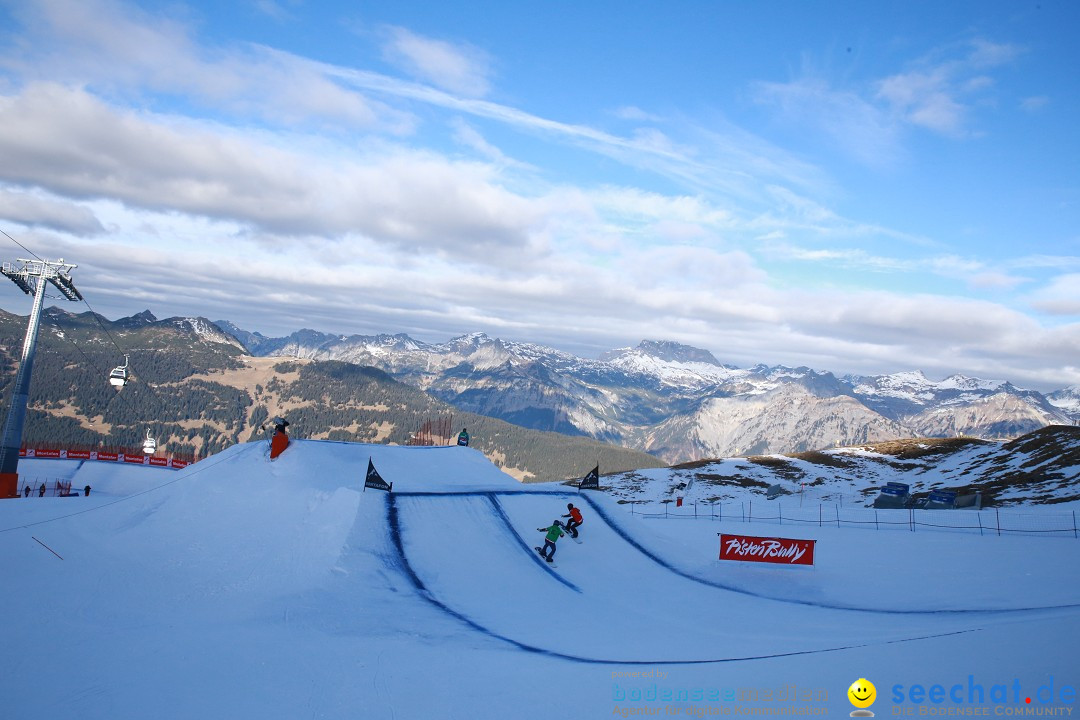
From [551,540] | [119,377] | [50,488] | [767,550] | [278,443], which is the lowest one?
[50,488]

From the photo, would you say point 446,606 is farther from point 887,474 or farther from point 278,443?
point 887,474

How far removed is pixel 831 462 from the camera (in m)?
82.7

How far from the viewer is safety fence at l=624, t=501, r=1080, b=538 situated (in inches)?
1065

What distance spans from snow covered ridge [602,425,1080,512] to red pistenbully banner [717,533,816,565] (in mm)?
24951

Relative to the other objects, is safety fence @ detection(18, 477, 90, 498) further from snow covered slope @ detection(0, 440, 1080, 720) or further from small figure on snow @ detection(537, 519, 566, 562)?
small figure on snow @ detection(537, 519, 566, 562)

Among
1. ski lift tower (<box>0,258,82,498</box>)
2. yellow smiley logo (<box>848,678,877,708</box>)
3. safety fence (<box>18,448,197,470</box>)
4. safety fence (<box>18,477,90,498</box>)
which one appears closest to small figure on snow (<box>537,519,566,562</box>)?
yellow smiley logo (<box>848,678,877,708</box>)

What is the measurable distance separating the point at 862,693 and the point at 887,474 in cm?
7383

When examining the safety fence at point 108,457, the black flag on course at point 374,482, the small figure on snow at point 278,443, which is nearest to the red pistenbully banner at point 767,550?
the black flag on course at point 374,482

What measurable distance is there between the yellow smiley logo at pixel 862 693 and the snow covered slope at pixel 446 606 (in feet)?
0.44

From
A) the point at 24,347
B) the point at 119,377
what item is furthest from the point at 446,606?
the point at 119,377

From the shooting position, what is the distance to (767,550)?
2448cm

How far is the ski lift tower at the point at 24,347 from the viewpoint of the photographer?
33875 millimetres

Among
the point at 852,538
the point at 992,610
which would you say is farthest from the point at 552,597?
the point at 852,538

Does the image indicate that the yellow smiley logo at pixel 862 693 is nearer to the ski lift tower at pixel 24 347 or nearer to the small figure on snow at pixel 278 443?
the small figure on snow at pixel 278 443
